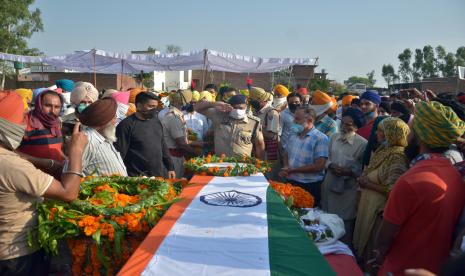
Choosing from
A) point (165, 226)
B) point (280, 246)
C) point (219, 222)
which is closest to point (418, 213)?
point (280, 246)

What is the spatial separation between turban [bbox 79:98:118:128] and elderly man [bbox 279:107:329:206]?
2.27m

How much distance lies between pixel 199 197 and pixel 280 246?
1.01 m

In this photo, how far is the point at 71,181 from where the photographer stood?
2.44 meters

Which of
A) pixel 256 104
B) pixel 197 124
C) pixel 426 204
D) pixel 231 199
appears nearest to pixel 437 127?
pixel 426 204

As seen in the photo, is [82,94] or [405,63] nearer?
[82,94]

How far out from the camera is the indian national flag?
205 cm

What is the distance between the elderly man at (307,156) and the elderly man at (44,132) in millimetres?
2566

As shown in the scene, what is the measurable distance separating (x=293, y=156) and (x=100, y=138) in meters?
2.42

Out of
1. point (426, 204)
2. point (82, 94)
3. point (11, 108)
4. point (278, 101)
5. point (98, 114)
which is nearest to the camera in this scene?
point (426, 204)

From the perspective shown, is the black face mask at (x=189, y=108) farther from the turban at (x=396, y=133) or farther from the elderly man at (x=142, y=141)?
the turban at (x=396, y=133)

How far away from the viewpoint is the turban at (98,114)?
3352 millimetres

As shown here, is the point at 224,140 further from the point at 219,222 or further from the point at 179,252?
the point at 179,252

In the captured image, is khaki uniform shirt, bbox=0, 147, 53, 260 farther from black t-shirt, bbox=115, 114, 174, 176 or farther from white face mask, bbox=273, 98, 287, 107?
white face mask, bbox=273, 98, 287, 107

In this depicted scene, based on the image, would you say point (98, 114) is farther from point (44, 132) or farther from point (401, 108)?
point (401, 108)
